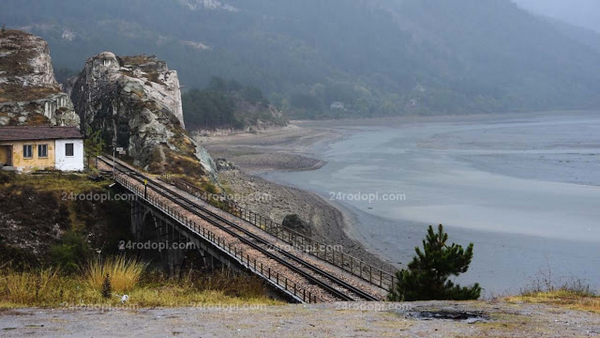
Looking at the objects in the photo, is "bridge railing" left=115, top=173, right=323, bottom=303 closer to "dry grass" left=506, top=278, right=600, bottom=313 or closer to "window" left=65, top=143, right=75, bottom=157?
"window" left=65, top=143, right=75, bottom=157

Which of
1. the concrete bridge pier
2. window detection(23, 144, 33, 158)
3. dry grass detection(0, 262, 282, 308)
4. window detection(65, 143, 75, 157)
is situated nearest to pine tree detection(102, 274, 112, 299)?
dry grass detection(0, 262, 282, 308)

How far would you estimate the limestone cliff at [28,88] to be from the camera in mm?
61500

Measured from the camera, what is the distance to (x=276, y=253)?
33.1 metres

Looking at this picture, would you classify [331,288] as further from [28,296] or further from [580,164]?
[580,164]

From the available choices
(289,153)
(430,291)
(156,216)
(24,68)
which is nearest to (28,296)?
(430,291)

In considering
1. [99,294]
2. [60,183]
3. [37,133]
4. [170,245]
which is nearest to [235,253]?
[170,245]

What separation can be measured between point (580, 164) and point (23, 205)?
8055cm

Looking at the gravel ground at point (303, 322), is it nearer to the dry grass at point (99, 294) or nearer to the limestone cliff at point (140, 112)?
the dry grass at point (99, 294)

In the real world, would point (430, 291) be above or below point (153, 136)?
below

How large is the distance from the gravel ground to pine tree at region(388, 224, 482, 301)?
236cm

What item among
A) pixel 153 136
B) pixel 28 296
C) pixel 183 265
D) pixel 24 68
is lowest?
pixel 183 265

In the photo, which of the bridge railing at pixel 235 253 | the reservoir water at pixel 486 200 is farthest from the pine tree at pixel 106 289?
the reservoir water at pixel 486 200

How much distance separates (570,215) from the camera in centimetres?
6056

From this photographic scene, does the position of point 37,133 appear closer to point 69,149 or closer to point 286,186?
point 69,149
